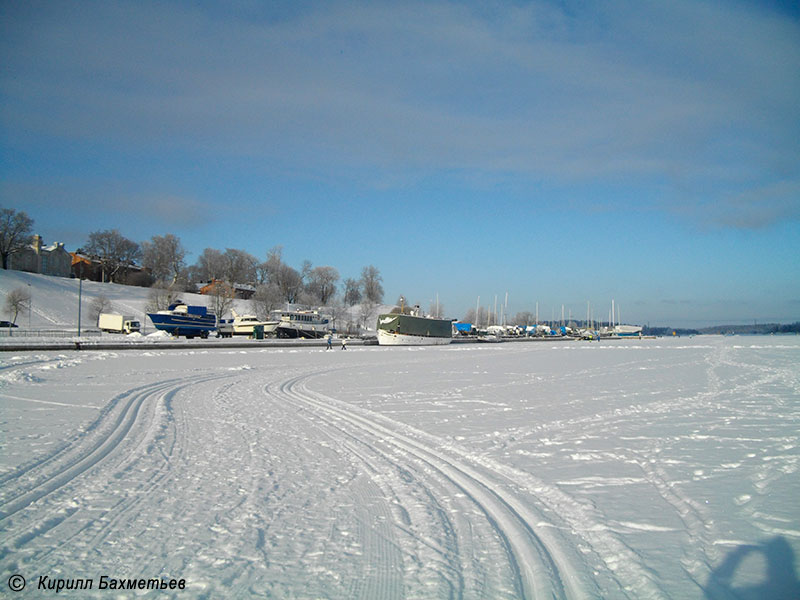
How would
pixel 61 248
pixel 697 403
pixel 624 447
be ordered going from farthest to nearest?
pixel 61 248, pixel 697 403, pixel 624 447

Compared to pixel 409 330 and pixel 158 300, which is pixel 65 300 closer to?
pixel 158 300

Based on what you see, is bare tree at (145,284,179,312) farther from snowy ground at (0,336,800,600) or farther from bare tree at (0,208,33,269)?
snowy ground at (0,336,800,600)

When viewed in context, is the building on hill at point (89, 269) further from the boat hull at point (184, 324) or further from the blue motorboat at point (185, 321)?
the boat hull at point (184, 324)

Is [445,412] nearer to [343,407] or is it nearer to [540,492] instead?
[343,407]

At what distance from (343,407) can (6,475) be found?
688 centimetres

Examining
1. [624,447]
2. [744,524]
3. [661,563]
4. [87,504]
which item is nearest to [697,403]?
[624,447]

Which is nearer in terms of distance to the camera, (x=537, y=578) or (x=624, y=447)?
(x=537, y=578)

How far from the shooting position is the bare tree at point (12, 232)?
8975cm

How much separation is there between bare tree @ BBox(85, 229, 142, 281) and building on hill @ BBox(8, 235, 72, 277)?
Answer: 29.7 feet

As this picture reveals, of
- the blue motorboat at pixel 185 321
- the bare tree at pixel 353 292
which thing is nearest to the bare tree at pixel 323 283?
the bare tree at pixel 353 292

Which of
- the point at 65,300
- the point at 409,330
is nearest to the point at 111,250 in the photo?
the point at 65,300

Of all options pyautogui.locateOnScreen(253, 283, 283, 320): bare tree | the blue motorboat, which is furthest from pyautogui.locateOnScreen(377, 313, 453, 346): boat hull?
pyautogui.locateOnScreen(253, 283, 283, 320): bare tree

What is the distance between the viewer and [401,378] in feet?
62.6

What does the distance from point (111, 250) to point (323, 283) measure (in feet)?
164
